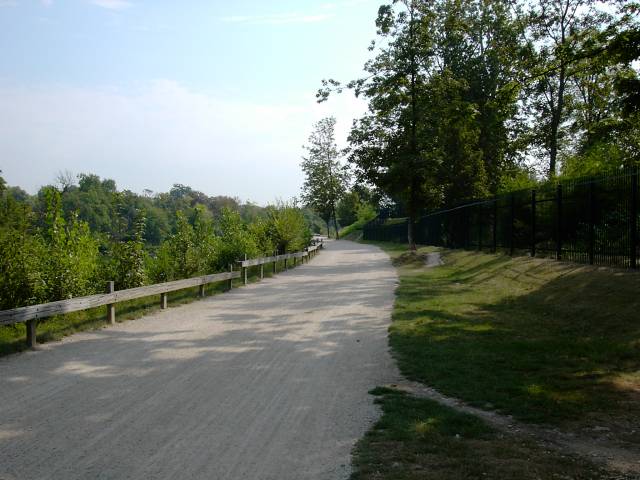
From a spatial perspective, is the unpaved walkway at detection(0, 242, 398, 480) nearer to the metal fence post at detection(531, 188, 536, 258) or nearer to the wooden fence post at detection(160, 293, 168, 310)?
the wooden fence post at detection(160, 293, 168, 310)

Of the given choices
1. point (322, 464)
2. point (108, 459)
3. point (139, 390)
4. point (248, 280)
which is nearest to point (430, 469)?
point (322, 464)

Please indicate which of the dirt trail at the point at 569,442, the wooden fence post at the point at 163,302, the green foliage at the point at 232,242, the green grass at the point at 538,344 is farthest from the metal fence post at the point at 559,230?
the dirt trail at the point at 569,442

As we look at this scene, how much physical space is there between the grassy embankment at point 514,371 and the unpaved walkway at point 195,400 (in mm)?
478

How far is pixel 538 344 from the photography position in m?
8.59

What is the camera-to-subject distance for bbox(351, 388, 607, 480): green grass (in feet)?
13.3

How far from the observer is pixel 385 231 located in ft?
222

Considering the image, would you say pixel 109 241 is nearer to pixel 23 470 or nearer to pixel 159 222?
pixel 23 470

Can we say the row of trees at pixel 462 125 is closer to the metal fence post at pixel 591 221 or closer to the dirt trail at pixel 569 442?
the metal fence post at pixel 591 221

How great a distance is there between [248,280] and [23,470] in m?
15.5

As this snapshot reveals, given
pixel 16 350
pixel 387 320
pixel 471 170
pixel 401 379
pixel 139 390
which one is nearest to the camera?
pixel 139 390

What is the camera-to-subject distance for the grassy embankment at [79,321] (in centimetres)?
865

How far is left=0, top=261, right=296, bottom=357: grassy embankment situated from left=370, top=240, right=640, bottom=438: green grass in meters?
5.60

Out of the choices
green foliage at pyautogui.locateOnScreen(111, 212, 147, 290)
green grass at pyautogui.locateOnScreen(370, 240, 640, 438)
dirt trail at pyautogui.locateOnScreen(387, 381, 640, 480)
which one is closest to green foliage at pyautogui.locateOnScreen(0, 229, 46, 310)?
green foliage at pyautogui.locateOnScreen(111, 212, 147, 290)

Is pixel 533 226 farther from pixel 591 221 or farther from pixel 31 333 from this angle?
pixel 31 333
